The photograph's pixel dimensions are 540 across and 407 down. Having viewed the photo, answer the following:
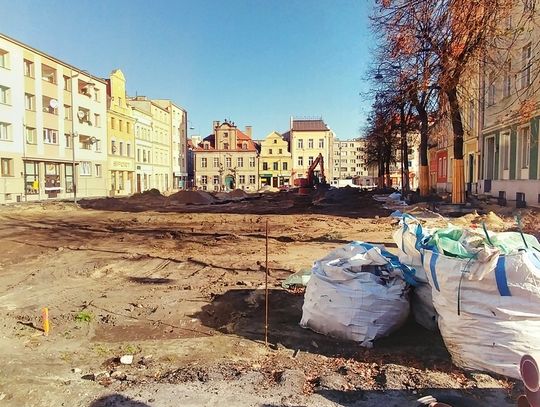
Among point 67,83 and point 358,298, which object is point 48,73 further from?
point 358,298

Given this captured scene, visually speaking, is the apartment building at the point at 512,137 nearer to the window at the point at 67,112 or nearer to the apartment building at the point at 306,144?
the window at the point at 67,112

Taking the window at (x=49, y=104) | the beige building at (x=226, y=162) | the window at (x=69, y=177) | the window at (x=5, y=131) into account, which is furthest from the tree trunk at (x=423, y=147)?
the beige building at (x=226, y=162)

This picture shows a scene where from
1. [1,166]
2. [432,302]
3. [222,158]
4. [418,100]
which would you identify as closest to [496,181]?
[418,100]

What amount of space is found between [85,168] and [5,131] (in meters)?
11.8

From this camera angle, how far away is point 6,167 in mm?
34719

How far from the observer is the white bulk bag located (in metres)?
4.67

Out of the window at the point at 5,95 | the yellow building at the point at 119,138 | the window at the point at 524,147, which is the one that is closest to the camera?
the window at the point at 524,147

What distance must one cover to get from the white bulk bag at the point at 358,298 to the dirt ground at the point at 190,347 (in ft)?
0.49

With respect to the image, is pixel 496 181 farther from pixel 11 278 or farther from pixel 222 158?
pixel 222 158

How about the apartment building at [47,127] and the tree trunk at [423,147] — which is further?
the apartment building at [47,127]

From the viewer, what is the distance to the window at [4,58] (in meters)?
34.1

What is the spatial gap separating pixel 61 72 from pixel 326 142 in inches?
2116

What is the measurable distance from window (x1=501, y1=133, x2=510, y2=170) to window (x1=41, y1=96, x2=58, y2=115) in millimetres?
34660

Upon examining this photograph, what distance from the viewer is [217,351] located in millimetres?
4668
